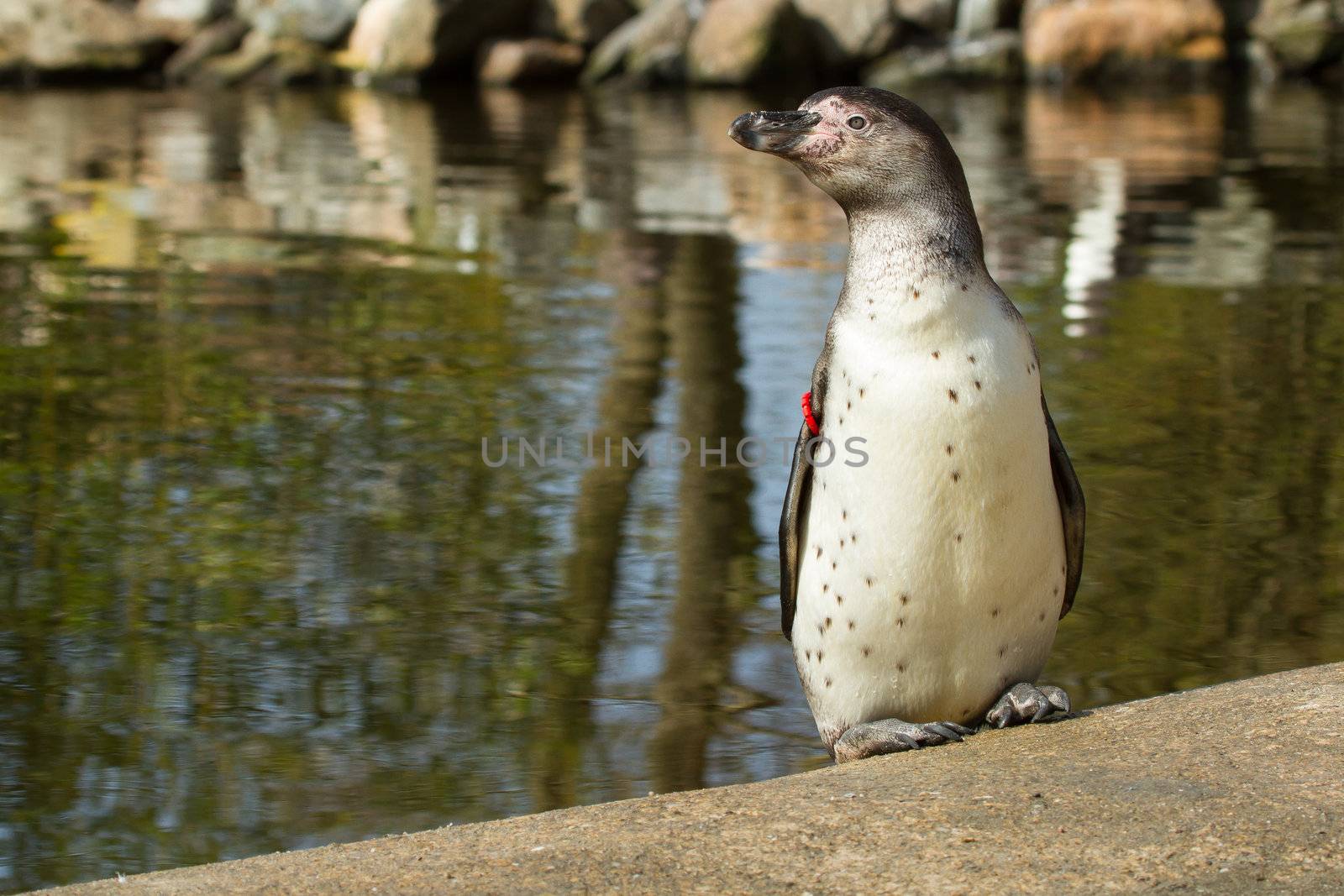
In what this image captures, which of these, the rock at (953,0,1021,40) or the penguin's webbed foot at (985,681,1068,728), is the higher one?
Result: the rock at (953,0,1021,40)

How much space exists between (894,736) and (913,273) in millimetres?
848

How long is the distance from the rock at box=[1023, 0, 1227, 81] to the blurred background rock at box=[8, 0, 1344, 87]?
2 centimetres

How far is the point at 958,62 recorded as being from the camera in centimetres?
2305

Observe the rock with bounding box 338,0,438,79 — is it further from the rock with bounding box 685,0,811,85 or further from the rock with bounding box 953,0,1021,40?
the rock with bounding box 953,0,1021,40

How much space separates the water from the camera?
3789 mm

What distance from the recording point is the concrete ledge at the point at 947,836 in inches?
102

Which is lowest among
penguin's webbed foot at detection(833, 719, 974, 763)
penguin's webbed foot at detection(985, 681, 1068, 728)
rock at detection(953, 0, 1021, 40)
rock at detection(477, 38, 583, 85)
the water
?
the water

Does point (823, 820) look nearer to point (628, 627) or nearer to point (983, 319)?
point (983, 319)

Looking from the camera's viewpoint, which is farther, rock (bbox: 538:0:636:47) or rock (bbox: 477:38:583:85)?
rock (bbox: 538:0:636:47)

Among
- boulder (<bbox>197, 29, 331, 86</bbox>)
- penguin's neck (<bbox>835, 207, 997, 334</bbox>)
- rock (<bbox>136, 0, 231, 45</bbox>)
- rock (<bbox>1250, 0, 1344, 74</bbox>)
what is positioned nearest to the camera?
penguin's neck (<bbox>835, 207, 997, 334</bbox>)

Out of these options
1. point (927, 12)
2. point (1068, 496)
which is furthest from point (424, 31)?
point (1068, 496)

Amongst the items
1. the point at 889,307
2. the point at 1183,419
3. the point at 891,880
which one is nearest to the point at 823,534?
the point at 889,307

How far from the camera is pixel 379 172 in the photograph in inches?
532

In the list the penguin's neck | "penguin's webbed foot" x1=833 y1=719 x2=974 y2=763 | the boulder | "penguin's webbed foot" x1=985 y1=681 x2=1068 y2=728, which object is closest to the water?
"penguin's webbed foot" x1=833 y1=719 x2=974 y2=763
